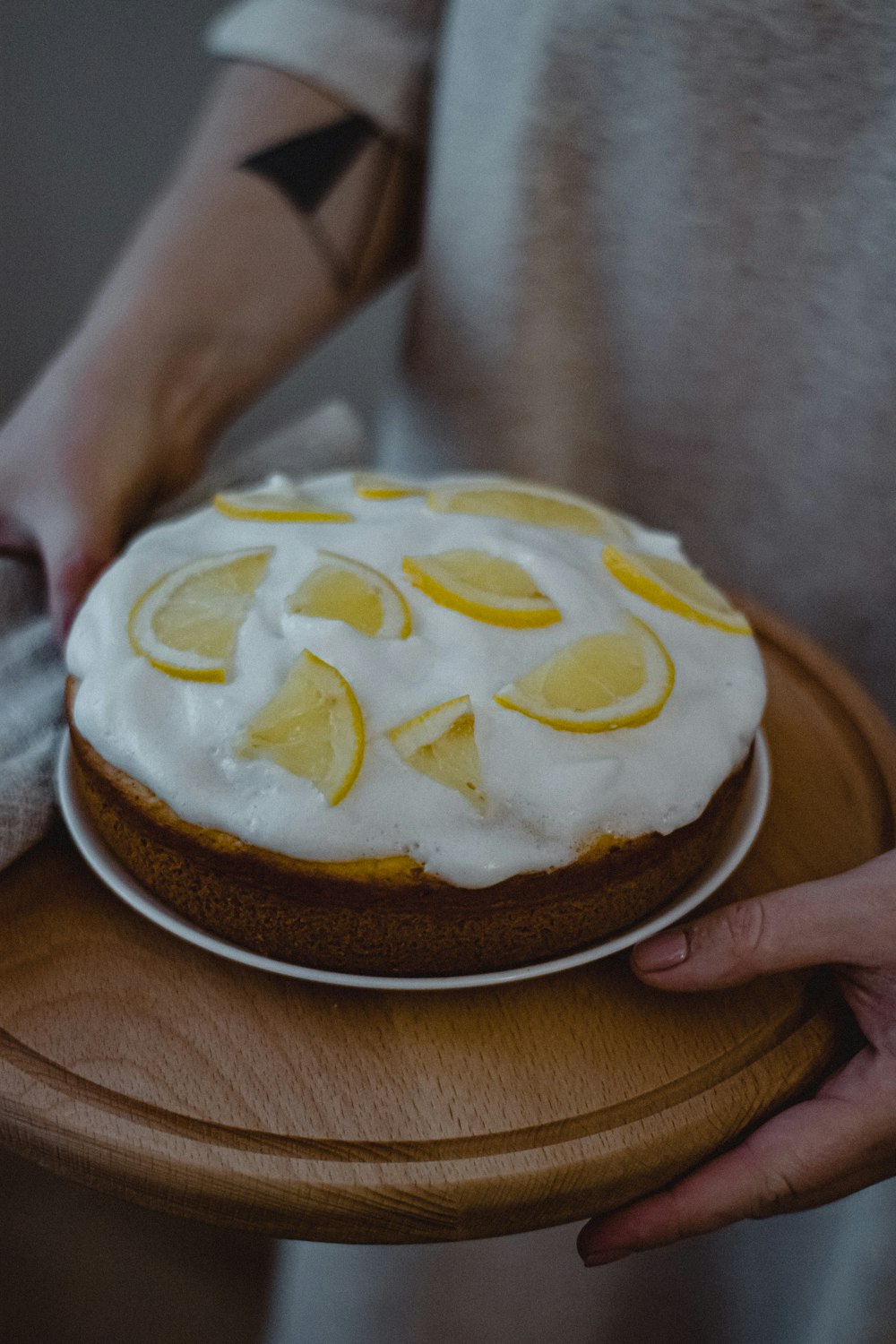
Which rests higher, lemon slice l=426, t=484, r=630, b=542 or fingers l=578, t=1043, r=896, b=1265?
lemon slice l=426, t=484, r=630, b=542

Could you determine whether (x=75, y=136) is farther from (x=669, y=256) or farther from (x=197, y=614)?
(x=197, y=614)

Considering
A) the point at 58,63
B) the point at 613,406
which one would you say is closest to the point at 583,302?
the point at 613,406

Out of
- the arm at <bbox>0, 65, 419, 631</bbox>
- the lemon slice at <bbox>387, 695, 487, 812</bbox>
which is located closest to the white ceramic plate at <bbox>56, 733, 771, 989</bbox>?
the lemon slice at <bbox>387, 695, 487, 812</bbox>

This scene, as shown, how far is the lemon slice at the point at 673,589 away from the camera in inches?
46.9

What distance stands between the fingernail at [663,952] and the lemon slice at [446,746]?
0.21 metres

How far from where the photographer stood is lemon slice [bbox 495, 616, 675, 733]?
1032 mm

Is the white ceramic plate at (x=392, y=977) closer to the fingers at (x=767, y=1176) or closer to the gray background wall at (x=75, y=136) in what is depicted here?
the fingers at (x=767, y=1176)

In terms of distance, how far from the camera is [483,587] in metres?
1.16

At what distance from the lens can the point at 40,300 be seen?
3.09 meters

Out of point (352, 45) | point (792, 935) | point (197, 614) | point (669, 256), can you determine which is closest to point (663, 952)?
point (792, 935)

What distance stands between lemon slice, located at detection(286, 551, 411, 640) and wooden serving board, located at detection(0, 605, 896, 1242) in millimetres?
353

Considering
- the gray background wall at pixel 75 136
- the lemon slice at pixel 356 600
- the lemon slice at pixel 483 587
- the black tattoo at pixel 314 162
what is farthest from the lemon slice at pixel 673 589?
the gray background wall at pixel 75 136

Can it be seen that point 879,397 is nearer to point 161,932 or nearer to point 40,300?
point 161,932

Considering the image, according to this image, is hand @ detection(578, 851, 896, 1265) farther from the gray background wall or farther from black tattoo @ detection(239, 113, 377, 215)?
the gray background wall
